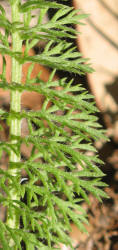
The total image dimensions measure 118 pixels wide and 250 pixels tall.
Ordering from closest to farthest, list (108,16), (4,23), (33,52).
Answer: (4,23) → (33,52) → (108,16)

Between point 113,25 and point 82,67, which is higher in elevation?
point 113,25

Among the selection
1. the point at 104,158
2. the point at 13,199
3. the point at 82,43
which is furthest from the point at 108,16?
the point at 13,199

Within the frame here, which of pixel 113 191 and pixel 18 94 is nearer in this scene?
pixel 18 94

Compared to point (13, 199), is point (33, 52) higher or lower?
higher

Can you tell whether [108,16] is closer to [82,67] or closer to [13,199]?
[82,67]

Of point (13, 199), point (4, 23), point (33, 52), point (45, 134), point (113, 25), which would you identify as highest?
point (113, 25)

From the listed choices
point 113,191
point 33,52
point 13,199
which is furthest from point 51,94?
point 113,191

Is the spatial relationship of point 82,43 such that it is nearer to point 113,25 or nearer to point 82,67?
point 113,25

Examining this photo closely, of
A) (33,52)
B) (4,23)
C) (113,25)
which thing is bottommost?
(4,23)

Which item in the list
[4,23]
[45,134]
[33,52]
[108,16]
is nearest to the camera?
[4,23]
